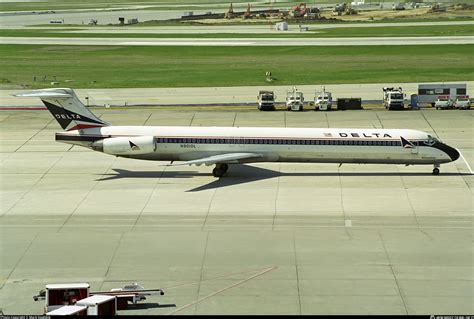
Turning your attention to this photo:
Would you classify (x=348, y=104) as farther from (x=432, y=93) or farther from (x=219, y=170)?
(x=219, y=170)

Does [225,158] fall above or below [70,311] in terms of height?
below

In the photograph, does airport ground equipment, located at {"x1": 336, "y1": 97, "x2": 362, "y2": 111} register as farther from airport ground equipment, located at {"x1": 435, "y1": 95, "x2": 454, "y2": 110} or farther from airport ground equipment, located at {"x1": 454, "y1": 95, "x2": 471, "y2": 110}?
airport ground equipment, located at {"x1": 454, "y1": 95, "x2": 471, "y2": 110}

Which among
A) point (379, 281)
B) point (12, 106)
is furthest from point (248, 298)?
point (12, 106)

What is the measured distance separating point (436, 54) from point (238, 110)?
47.1 meters

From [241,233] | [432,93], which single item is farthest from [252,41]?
[241,233]

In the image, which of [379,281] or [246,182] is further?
[246,182]

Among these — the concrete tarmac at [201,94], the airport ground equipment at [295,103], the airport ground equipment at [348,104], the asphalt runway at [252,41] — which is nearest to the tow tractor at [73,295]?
the airport ground equipment at [295,103]

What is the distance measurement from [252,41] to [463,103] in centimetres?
6450

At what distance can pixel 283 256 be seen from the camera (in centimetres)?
4041

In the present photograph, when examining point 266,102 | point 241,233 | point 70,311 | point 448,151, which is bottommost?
point 266,102

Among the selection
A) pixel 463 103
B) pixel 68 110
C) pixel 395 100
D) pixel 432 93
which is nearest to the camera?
pixel 68 110

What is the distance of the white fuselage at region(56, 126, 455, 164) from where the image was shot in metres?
57.0

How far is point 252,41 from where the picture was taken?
144250mm

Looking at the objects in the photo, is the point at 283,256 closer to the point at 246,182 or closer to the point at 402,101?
the point at 246,182
